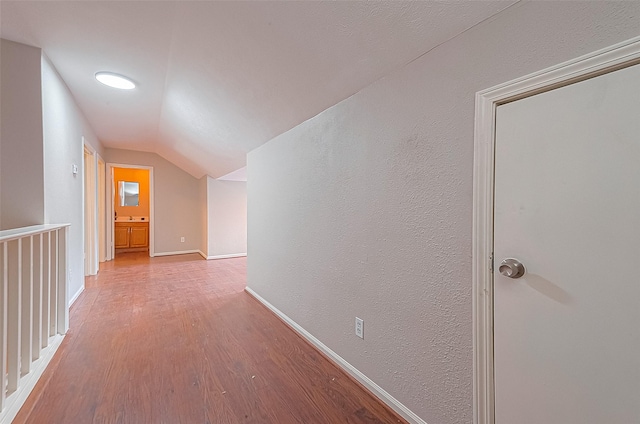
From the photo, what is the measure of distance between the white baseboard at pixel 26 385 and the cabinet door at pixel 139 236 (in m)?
5.05

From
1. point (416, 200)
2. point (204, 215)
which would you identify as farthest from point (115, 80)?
point (204, 215)

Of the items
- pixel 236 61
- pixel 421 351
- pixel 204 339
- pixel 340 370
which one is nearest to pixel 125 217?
pixel 204 339

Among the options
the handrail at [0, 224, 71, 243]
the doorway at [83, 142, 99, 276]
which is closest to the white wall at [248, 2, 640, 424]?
the handrail at [0, 224, 71, 243]

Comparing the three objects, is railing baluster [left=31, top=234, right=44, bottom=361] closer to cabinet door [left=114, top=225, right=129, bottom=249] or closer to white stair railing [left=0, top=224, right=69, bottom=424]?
white stair railing [left=0, top=224, right=69, bottom=424]

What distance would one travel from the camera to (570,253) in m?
0.84

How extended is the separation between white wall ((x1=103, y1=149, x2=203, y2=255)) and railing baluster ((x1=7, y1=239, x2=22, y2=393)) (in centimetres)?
453

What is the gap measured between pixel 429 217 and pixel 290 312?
1.74 metres

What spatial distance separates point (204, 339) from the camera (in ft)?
7.18

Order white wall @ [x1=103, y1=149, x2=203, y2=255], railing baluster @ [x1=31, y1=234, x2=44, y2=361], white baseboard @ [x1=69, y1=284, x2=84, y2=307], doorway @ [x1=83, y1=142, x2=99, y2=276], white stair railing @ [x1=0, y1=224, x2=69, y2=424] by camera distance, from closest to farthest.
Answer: white stair railing @ [x1=0, y1=224, x2=69, y2=424] → railing baluster @ [x1=31, y1=234, x2=44, y2=361] → white baseboard @ [x1=69, y1=284, x2=84, y2=307] → doorway @ [x1=83, y1=142, x2=99, y2=276] → white wall @ [x1=103, y1=149, x2=203, y2=255]

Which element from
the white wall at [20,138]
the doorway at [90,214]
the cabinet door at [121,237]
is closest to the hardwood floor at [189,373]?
the white wall at [20,138]

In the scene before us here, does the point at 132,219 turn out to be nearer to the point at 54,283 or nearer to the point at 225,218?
the point at 225,218

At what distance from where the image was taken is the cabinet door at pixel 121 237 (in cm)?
624

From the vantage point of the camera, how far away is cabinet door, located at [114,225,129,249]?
6245 millimetres

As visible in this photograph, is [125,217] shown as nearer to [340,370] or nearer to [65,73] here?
[65,73]
